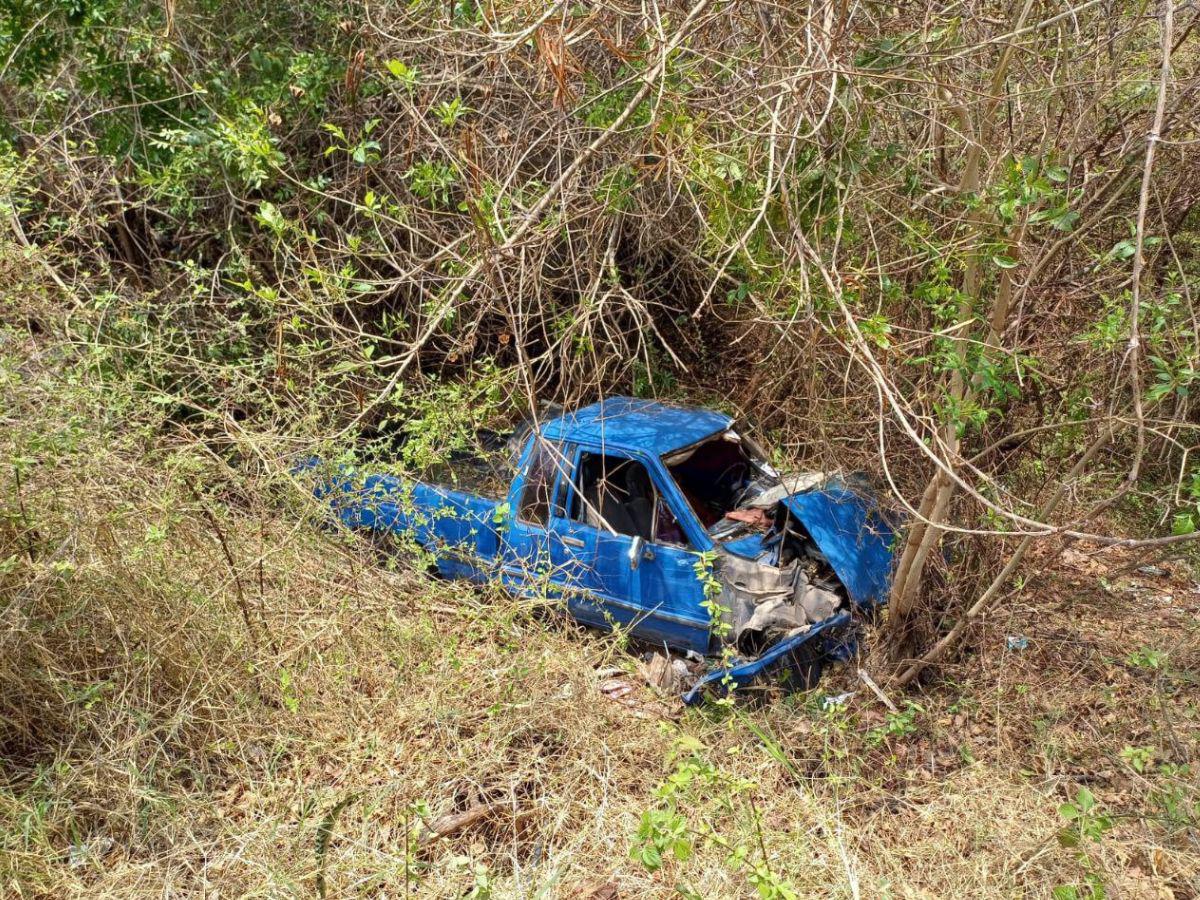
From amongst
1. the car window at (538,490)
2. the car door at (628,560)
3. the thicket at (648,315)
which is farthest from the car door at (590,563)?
the thicket at (648,315)

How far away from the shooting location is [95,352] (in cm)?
465

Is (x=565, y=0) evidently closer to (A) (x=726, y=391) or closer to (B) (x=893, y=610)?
(B) (x=893, y=610)

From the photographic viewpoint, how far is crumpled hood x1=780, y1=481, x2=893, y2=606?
16.6 feet

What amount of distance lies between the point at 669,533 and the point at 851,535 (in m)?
1.04

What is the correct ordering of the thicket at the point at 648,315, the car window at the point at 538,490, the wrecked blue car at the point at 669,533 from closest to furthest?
the thicket at the point at 648,315, the wrecked blue car at the point at 669,533, the car window at the point at 538,490

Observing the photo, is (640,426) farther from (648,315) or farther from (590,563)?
(590,563)

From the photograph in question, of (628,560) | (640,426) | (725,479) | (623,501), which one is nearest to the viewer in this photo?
(628,560)

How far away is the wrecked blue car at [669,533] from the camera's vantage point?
490cm

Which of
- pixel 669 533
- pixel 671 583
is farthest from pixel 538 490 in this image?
pixel 671 583

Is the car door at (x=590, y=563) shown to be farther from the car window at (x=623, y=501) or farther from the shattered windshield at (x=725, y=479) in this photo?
the shattered windshield at (x=725, y=479)

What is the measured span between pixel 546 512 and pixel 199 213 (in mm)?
4030

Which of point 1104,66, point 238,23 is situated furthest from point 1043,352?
point 238,23

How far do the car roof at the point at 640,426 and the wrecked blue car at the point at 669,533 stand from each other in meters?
0.01

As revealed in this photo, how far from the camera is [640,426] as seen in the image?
5.48 metres
